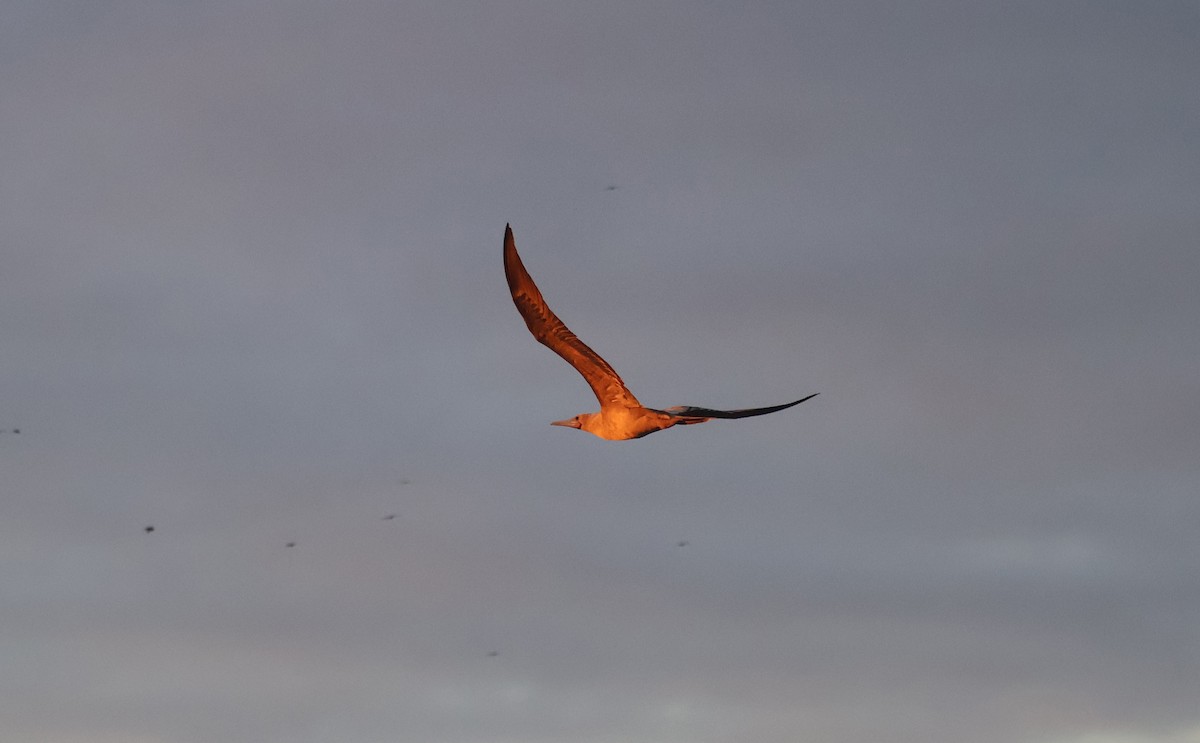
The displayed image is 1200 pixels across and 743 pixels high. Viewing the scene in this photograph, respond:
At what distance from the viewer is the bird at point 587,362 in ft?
177

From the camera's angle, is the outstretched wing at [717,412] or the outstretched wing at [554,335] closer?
the outstretched wing at [717,412]


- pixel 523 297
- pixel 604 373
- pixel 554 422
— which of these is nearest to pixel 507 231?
pixel 523 297

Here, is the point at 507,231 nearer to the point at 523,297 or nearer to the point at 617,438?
the point at 523,297

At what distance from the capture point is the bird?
177 feet

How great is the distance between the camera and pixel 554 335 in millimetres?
55062

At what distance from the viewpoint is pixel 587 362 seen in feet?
182

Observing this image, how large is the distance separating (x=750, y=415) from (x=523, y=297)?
11.3 meters

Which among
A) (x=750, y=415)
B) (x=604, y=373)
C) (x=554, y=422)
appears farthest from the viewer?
(x=554, y=422)

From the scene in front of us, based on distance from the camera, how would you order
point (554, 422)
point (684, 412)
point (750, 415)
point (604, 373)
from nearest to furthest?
1. point (750, 415)
2. point (684, 412)
3. point (604, 373)
4. point (554, 422)

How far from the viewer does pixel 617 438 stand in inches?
2251

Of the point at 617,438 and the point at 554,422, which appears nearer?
the point at 617,438

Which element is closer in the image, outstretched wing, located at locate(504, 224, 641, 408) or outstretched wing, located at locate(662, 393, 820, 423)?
outstretched wing, located at locate(662, 393, 820, 423)

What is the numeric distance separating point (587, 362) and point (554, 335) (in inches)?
60.5

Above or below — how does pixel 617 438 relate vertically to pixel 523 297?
below
